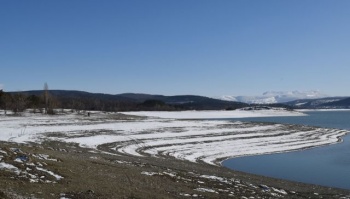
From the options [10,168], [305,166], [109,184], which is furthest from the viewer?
[305,166]

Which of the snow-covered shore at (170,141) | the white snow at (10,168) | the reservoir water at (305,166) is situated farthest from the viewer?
the snow-covered shore at (170,141)

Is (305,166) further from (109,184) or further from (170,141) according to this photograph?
(109,184)

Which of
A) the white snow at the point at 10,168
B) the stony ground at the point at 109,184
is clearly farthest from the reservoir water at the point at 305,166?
the white snow at the point at 10,168

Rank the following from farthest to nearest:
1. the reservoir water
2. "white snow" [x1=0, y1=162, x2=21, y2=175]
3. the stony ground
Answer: the reservoir water → "white snow" [x1=0, y1=162, x2=21, y2=175] → the stony ground

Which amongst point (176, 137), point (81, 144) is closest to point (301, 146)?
point (176, 137)

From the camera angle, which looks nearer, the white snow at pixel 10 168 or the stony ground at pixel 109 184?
the stony ground at pixel 109 184

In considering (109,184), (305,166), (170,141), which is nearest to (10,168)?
(109,184)

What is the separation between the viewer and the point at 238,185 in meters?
18.3

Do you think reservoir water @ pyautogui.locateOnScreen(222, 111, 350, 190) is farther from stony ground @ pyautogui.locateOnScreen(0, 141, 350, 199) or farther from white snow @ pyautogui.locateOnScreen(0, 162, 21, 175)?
white snow @ pyautogui.locateOnScreen(0, 162, 21, 175)

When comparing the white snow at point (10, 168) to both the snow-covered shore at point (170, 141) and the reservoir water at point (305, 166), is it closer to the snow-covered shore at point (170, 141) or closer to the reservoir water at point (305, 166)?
the snow-covered shore at point (170, 141)

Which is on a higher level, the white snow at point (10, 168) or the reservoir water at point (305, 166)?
the white snow at point (10, 168)

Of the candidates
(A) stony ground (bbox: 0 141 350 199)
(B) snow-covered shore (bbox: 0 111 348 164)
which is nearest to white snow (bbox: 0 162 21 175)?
(A) stony ground (bbox: 0 141 350 199)

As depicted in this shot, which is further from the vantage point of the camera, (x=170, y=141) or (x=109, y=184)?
(x=170, y=141)

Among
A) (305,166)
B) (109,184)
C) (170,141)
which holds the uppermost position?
(109,184)
